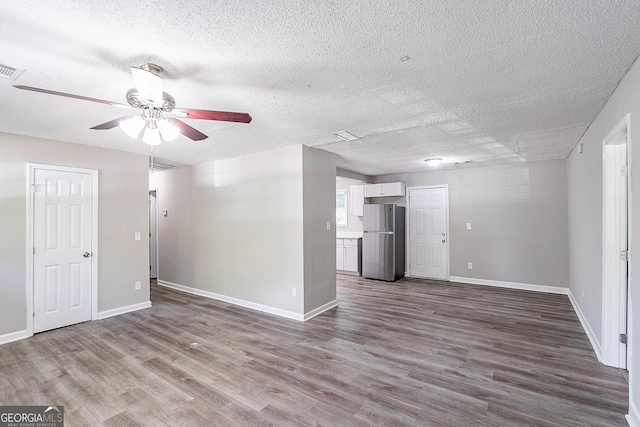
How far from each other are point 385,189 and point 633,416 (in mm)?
5172

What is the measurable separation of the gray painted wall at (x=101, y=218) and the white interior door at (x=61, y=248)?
12 cm

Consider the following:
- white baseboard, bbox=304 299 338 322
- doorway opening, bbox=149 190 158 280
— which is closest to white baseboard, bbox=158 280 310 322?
white baseboard, bbox=304 299 338 322

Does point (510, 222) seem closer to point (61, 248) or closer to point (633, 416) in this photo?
point (633, 416)

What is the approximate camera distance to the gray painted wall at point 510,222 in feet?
16.8

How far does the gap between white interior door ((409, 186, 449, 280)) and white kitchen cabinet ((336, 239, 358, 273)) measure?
1.23 m

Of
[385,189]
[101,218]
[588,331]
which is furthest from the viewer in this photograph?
[385,189]

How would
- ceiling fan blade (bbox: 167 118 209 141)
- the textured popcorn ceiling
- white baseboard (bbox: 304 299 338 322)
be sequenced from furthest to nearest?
white baseboard (bbox: 304 299 338 322) → ceiling fan blade (bbox: 167 118 209 141) → the textured popcorn ceiling

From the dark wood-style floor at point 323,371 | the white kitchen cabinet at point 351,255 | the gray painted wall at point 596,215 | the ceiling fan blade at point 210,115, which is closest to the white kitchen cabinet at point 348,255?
the white kitchen cabinet at point 351,255

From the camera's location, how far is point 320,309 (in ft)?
13.8

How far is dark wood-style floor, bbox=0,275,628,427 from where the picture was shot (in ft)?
6.76

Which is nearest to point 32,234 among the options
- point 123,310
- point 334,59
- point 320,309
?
point 123,310

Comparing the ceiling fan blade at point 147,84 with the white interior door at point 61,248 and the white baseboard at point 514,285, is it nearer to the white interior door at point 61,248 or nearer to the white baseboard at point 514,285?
the white interior door at point 61,248

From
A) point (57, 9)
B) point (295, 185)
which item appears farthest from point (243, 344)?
point (57, 9)

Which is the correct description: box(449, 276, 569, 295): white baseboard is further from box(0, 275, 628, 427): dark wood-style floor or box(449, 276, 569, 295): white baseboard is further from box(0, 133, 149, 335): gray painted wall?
box(0, 133, 149, 335): gray painted wall
